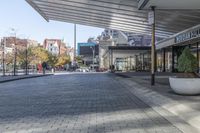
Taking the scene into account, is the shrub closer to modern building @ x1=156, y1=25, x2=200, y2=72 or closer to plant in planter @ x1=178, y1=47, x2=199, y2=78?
plant in planter @ x1=178, y1=47, x2=199, y2=78

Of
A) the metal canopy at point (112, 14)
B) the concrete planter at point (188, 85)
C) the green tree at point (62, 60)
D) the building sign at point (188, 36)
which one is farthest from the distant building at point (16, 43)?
the concrete planter at point (188, 85)

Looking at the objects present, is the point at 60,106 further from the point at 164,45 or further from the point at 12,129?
the point at 164,45

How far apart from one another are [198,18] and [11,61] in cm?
5541

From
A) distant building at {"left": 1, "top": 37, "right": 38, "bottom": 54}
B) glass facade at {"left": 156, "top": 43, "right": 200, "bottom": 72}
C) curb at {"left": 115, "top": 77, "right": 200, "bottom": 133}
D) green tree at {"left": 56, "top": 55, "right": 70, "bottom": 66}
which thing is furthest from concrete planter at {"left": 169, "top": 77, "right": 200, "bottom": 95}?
green tree at {"left": 56, "top": 55, "right": 70, "bottom": 66}

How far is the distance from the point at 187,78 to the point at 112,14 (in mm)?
28646

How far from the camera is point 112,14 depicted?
43031 mm

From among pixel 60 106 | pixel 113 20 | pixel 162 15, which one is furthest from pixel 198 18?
pixel 60 106

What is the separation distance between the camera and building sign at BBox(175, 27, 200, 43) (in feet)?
117

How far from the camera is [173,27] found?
47.2 metres

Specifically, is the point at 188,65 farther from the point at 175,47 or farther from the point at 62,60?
the point at 62,60

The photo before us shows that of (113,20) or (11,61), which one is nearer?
(113,20)

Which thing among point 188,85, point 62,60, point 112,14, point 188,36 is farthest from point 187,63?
point 62,60

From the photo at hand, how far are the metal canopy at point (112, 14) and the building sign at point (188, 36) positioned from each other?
1283 mm

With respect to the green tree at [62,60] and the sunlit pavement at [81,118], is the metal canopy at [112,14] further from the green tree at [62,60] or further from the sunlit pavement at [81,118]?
the green tree at [62,60]
